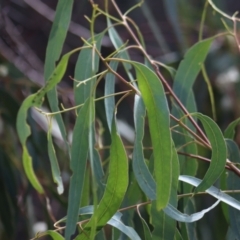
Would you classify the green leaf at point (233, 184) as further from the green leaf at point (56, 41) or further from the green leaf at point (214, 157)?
the green leaf at point (56, 41)

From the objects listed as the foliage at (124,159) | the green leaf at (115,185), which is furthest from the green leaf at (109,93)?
the green leaf at (115,185)

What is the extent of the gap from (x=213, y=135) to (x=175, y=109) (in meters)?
0.20

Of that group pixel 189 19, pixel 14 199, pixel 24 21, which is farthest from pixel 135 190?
pixel 24 21

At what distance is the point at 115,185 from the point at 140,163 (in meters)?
0.04

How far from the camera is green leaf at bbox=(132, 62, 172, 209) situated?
2.25 ft

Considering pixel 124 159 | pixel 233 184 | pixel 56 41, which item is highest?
pixel 56 41

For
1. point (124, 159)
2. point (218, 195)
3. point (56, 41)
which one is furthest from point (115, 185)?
point (56, 41)

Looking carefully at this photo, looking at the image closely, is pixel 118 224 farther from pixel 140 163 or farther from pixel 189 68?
pixel 189 68

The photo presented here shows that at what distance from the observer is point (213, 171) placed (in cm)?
76

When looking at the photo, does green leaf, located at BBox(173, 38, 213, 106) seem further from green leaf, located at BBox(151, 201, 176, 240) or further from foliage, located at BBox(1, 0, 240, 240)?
green leaf, located at BBox(151, 201, 176, 240)

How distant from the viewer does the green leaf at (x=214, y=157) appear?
759 millimetres

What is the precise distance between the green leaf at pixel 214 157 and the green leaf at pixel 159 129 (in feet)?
0.26

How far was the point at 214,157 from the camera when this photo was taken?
30.3 inches

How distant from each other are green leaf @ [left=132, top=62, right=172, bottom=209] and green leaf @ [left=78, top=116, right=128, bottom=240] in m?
0.04
